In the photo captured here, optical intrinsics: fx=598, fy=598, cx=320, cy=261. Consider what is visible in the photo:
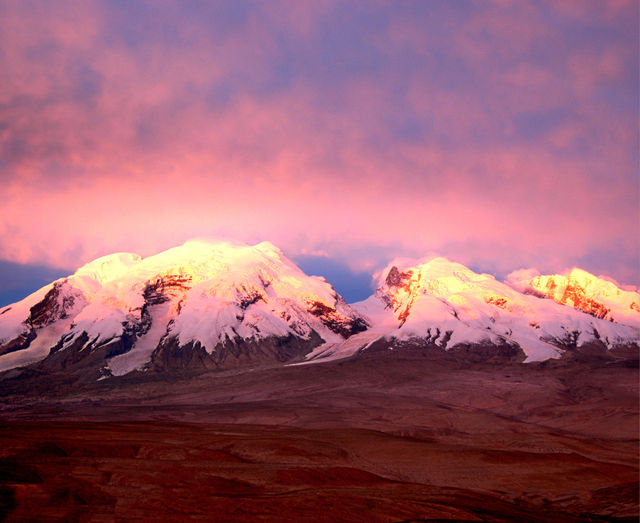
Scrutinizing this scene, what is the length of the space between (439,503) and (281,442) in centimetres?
2992

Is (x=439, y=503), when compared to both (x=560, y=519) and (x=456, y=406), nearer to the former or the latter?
(x=560, y=519)

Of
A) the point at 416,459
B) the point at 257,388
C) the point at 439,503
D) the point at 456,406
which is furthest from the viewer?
the point at 257,388

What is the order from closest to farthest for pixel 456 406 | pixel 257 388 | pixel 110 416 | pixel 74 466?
pixel 74 466 → pixel 110 416 → pixel 456 406 → pixel 257 388

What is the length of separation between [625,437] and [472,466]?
4994cm

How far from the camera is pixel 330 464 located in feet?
179

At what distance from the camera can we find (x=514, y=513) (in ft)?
122

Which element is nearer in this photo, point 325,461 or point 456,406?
point 325,461

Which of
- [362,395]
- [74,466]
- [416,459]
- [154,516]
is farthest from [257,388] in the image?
[154,516]

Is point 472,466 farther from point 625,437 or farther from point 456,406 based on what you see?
point 456,406

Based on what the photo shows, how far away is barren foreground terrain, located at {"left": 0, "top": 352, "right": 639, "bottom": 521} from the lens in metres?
33.6

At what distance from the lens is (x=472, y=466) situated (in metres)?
57.3

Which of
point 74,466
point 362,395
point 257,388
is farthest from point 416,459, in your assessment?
point 257,388

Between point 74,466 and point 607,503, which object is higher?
point 74,466

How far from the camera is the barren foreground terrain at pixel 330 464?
3359 centimetres
